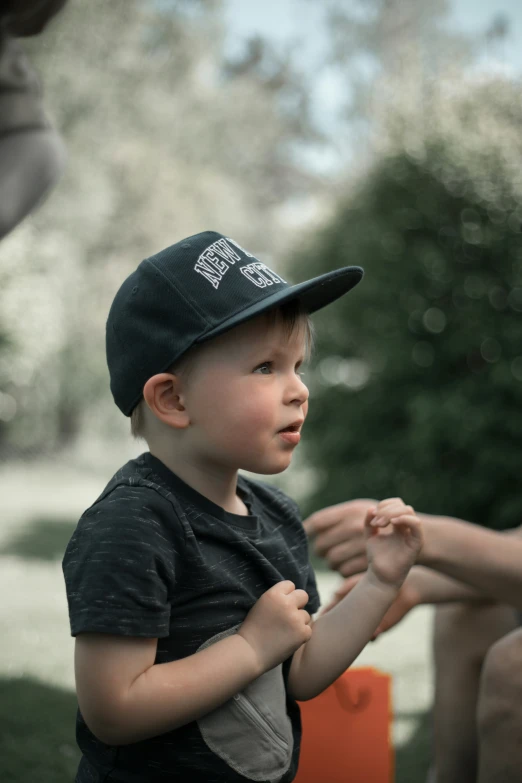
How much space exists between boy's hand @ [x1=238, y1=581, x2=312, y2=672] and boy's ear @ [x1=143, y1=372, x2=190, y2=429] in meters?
0.28

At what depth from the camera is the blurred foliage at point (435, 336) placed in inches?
221

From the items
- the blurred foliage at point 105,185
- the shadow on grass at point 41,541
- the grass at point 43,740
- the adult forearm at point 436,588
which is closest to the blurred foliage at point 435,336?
the shadow on grass at point 41,541

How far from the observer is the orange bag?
64.5 inches

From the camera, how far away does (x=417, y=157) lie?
6156 millimetres

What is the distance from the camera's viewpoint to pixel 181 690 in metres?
1.05

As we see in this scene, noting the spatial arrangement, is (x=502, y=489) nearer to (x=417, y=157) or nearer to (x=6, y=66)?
(x=417, y=157)

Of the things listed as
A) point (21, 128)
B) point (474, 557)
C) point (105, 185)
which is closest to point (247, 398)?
point (474, 557)

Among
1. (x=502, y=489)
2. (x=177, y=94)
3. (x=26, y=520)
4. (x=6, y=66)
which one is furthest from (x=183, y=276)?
(x=177, y=94)

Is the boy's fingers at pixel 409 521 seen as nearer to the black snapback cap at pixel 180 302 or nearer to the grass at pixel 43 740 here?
the black snapback cap at pixel 180 302

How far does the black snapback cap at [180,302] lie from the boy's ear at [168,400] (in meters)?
0.02

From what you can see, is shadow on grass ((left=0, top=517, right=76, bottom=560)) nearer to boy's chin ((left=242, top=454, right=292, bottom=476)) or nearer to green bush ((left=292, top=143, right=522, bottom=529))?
green bush ((left=292, top=143, right=522, bottom=529))

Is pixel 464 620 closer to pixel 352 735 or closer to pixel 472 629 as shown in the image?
pixel 472 629

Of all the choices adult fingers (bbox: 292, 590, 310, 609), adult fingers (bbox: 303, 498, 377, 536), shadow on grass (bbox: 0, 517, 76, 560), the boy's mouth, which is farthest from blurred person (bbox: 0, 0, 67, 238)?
shadow on grass (bbox: 0, 517, 76, 560)

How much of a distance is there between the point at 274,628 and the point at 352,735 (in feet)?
2.18
